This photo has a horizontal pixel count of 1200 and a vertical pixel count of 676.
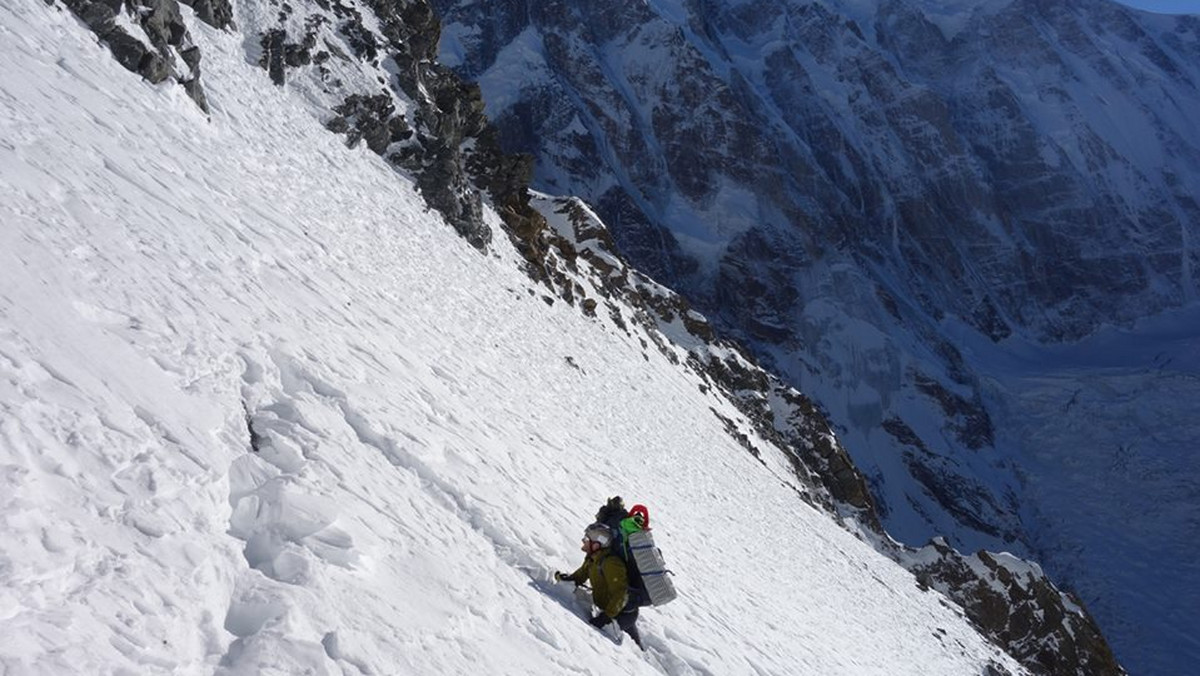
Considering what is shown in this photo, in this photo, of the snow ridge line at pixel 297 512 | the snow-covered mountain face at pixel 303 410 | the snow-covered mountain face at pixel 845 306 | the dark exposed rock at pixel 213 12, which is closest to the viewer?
the snow-covered mountain face at pixel 303 410

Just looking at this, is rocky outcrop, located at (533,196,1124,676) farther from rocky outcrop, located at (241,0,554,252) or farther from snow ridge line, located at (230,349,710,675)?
snow ridge line, located at (230,349,710,675)

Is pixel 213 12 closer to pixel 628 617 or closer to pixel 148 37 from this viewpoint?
pixel 148 37

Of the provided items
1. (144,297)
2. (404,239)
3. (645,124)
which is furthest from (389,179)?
(645,124)

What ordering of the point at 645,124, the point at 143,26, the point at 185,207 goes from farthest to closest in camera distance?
1. the point at 645,124
2. the point at 143,26
3. the point at 185,207

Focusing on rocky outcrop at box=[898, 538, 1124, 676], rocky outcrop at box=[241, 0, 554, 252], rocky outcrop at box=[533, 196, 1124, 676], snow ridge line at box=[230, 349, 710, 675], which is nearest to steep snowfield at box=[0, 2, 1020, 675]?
snow ridge line at box=[230, 349, 710, 675]

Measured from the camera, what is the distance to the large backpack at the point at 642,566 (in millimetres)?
8711

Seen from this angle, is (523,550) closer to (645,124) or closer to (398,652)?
(398,652)

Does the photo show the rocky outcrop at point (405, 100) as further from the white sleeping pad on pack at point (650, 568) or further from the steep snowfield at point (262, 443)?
the white sleeping pad on pack at point (650, 568)

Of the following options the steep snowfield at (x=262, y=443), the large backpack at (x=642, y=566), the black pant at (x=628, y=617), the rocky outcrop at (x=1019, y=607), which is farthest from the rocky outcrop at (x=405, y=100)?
the rocky outcrop at (x=1019, y=607)

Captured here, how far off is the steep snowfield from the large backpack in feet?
2.08

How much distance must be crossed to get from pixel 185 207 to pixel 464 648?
762cm

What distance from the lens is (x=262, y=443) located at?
7.28m

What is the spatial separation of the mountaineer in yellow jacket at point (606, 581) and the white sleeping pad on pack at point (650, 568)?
21cm

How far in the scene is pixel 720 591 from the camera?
584 inches
